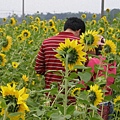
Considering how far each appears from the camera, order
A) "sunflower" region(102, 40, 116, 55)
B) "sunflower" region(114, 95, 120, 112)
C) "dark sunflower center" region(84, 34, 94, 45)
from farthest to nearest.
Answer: "sunflower" region(114, 95, 120, 112) < "sunflower" region(102, 40, 116, 55) < "dark sunflower center" region(84, 34, 94, 45)

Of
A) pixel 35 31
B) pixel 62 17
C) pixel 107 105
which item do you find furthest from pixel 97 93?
pixel 62 17

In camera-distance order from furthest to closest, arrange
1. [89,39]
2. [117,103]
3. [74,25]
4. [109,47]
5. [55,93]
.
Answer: [74,25] < [117,103] < [109,47] < [89,39] < [55,93]

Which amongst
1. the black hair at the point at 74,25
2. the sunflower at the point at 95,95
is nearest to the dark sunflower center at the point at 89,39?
the sunflower at the point at 95,95

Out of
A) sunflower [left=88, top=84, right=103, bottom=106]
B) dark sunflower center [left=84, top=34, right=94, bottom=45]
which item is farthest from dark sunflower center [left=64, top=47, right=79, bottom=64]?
dark sunflower center [left=84, top=34, right=94, bottom=45]

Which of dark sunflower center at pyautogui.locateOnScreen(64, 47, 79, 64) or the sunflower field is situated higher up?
dark sunflower center at pyautogui.locateOnScreen(64, 47, 79, 64)

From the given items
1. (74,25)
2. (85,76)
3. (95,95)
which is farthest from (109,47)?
(74,25)

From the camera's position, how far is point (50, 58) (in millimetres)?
2818

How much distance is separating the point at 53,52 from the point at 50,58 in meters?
0.04

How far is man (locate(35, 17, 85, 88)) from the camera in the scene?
9.09 ft

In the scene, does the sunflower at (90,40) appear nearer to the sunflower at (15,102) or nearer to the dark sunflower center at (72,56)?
the dark sunflower center at (72,56)

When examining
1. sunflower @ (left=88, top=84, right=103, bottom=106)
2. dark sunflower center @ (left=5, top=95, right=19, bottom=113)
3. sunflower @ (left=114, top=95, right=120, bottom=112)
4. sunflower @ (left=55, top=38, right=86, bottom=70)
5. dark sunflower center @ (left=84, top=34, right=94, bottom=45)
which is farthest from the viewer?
sunflower @ (left=114, top=95, right=120, bottom=112)

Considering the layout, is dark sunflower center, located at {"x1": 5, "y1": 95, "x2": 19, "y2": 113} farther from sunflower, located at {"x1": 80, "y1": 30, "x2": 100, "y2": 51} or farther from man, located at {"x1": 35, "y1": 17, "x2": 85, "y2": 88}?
man, located at {"x1": 35, "y1": 17, "x2": 85, "y2": 88}

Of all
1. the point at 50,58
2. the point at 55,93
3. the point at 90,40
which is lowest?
the point at 50,58

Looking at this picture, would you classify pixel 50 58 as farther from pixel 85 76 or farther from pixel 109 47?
pixel 85 76
